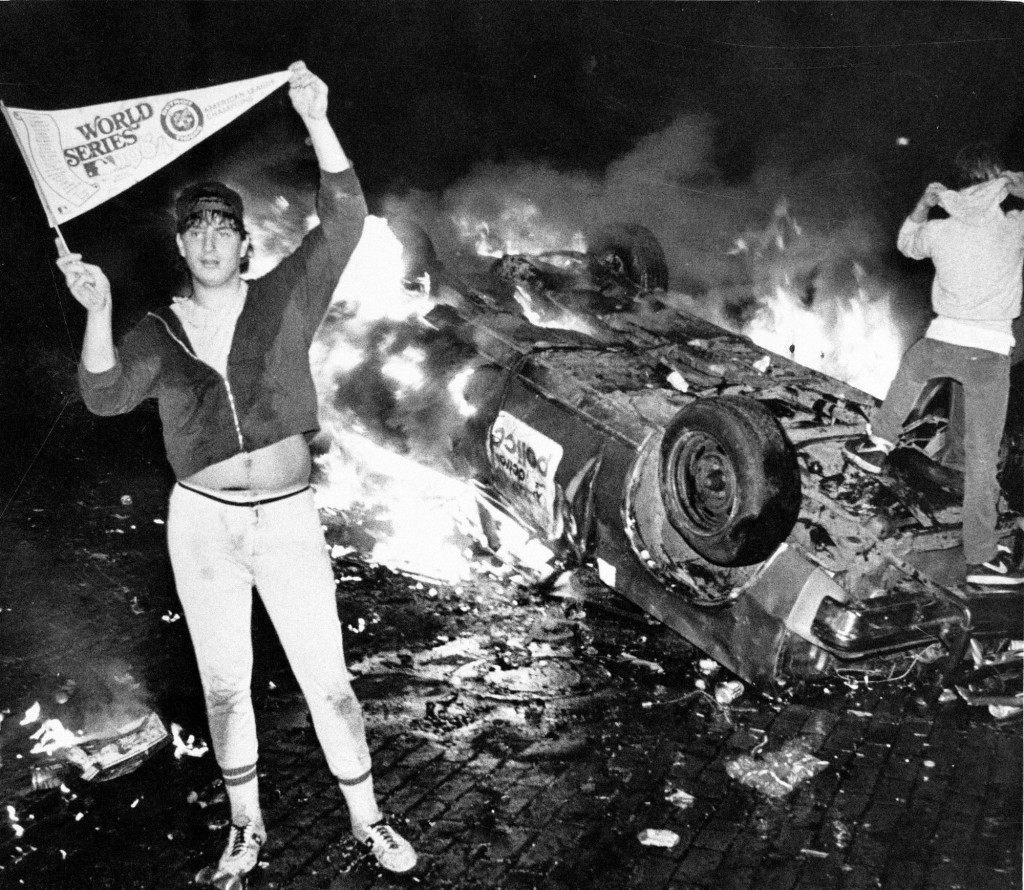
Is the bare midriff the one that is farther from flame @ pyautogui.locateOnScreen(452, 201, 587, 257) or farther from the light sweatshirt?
flame @ pyautogui.locateOnScreen(452, 201, 587, 257)

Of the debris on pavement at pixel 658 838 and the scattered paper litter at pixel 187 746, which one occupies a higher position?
the debris on pavement at pixel 658 838

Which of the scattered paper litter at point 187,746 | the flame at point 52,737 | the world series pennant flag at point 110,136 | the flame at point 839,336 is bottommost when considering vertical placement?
the flame at point 52,737

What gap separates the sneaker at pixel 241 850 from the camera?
353 centimetres

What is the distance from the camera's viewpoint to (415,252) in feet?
19.8

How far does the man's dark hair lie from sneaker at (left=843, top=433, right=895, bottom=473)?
4.17ft

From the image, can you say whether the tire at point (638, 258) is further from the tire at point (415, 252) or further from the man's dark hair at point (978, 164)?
the man's dark hair at point (978, 164)

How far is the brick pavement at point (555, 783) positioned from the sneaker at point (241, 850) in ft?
0.23

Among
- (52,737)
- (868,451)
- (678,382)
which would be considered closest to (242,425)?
(52,737)

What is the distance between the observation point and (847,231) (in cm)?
839

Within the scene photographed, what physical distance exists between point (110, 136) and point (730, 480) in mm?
2688

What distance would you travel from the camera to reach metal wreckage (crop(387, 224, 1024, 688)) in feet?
13.1

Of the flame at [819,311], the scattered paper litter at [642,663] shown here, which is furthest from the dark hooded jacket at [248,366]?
the flame at [819,311]

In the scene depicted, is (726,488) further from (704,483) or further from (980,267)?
(980,267)

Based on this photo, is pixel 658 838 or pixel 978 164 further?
pixel 978 164
